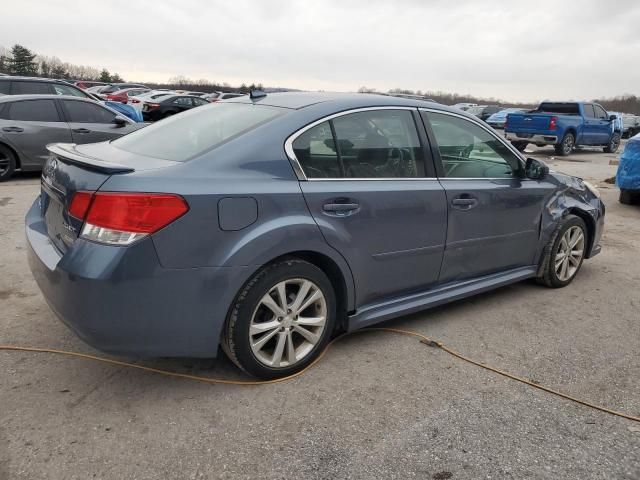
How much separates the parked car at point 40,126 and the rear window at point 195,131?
5293 mm

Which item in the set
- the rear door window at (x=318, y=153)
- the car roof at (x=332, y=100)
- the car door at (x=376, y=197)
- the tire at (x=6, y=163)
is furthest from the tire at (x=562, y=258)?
the tire at (x=6, y=163)

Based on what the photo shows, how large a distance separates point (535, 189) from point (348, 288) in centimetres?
197

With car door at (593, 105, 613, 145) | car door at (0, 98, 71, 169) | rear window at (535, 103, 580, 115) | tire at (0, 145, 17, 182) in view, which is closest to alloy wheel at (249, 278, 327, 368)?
car door at (0, 98, 71, 169)

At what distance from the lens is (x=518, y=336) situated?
3.75m

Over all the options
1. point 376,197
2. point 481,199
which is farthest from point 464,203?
point 376,197

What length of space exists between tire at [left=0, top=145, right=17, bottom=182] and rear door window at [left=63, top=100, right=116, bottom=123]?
1.08 meters

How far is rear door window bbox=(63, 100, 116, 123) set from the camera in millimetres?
9055

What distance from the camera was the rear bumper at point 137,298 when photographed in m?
2.45

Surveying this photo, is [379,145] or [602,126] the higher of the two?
[602,126]

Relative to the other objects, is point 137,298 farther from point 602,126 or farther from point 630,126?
point 630,126

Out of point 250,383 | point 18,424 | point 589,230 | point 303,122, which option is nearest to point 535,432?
point 250,383

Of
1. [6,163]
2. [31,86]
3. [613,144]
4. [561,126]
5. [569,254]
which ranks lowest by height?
[6,163]

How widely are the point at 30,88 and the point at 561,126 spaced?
48.2 ft

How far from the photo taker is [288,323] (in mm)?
2979
